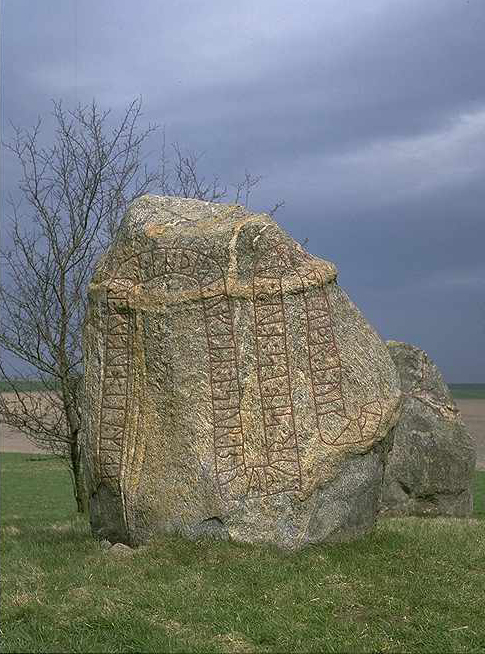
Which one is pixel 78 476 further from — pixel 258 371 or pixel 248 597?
pixel 248 597

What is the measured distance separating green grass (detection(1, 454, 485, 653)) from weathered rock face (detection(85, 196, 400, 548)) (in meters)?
0.36

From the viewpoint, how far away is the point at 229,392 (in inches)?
320

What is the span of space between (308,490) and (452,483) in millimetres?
5472

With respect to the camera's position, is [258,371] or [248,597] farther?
[258,371]

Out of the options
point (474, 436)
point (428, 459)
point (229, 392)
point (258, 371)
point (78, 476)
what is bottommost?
point (474, 436)

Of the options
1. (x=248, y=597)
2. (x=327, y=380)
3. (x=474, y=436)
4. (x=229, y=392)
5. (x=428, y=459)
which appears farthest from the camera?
(x=474, y=436)

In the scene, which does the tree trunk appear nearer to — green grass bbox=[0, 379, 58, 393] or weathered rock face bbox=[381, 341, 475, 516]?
green grass bbox=[0, 379, 58, 393]

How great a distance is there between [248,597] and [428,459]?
256 inches

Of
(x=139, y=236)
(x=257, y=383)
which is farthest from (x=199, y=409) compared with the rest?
(x=139, y=236)

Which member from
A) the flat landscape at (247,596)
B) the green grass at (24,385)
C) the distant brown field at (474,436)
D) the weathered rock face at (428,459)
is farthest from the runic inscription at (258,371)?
the distant brown field at (474,436)

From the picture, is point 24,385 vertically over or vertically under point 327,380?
over

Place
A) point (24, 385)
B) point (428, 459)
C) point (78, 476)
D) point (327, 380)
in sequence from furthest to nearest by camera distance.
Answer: point (24, 385)
point (78, 476)
point (428, 459)
point (327, 380)

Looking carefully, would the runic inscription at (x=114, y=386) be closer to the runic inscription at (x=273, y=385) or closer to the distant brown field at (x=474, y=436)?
the runic inscription at (x=273, y=385)

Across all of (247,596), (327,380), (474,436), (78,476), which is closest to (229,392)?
(327,380)
